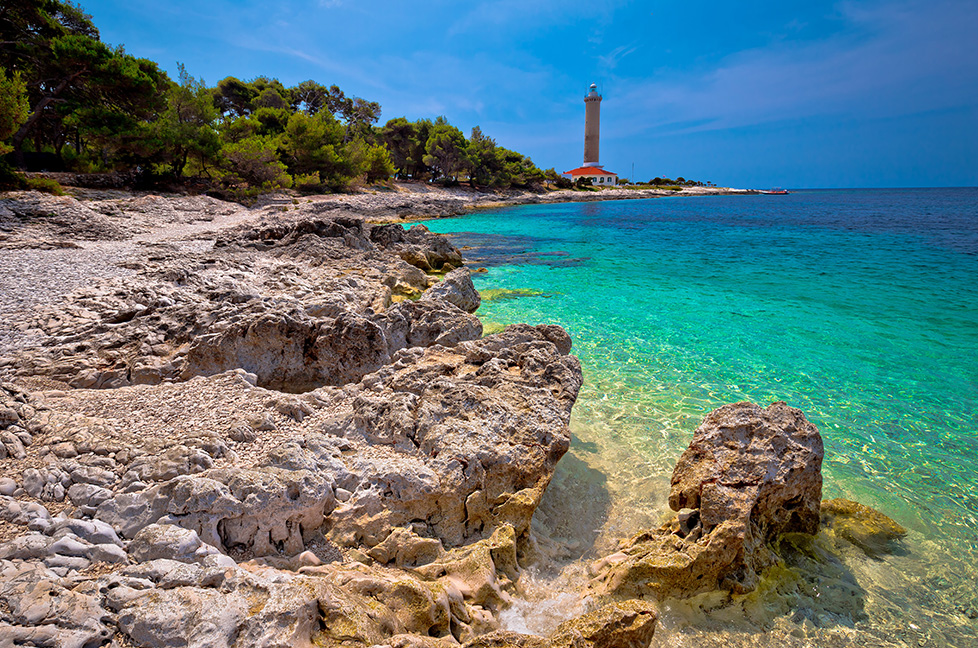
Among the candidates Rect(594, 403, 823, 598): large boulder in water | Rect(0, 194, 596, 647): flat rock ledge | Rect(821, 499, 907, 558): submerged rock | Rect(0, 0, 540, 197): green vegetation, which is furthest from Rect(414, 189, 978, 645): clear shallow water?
Rect(0, 0, 540, 197): green vegetation

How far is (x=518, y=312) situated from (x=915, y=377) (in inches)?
303

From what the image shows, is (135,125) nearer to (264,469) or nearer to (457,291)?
A: (457,291)

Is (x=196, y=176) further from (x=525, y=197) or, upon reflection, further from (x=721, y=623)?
(x=525, y=197)

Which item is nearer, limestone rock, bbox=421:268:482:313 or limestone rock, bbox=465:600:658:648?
limestone rock, bbox=465:600:658:648

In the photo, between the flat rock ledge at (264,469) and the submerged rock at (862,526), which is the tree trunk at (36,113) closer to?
the flat rock ledge at (264,469)

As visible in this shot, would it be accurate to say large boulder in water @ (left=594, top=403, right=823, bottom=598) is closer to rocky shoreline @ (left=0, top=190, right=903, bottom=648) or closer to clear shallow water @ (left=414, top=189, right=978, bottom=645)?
rocky shoreline @ (left=0, top=190, right=903, bottom=648)

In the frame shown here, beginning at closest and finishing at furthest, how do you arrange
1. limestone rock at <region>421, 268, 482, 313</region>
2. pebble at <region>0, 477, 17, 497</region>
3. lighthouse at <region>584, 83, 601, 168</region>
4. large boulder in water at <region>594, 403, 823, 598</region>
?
pebble at <region>0, 477, 17, 497</region> → large boulder in water at <region>594, 403, 823, 598</region> → limestone rock at <region>421, 268, 482, 313</region> → lighthouse at <region>584, 83, 601, 168</region>

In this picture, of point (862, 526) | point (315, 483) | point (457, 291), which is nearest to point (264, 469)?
point (315, 483)

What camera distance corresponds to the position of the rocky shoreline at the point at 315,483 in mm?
2363

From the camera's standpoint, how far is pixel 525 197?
203 feet

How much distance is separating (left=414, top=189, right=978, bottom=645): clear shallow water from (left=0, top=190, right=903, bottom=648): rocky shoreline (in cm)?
62

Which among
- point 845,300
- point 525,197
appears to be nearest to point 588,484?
point 845,300

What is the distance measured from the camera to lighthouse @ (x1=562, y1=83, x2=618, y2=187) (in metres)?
86.5

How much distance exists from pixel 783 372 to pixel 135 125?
28.4 m
